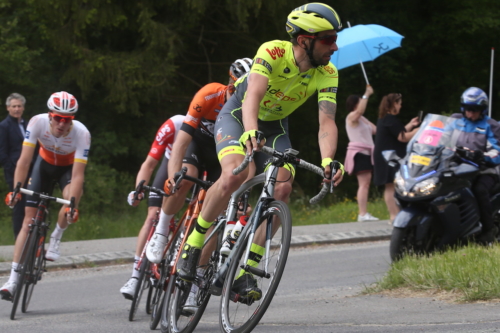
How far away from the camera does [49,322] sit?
23.1 feet

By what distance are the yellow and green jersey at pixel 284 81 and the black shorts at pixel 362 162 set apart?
8.04 meters

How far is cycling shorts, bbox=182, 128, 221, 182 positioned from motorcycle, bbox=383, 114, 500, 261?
2.30 meters

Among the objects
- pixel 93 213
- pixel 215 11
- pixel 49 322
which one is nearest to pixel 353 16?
pixel 215 11

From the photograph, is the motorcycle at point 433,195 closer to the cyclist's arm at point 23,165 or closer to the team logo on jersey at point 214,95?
the team logo on jersey at point 214,95

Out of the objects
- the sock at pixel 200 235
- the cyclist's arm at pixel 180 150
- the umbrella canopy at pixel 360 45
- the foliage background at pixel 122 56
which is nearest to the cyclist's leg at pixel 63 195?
the cyclist's arm at pixel 180 150

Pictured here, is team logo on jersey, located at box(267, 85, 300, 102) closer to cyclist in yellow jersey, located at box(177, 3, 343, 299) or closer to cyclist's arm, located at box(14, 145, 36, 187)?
cyclist in yellow jersey, located at box(177, 3, 343, 299)

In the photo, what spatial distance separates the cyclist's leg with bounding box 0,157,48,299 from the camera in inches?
306

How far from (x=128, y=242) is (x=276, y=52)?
780cm

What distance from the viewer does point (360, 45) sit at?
14406 mm

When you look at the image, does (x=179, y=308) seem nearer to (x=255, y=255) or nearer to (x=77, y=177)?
(x=255, y=255)

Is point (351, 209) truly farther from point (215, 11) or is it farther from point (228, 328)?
point (228, 328)

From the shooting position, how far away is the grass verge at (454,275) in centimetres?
618

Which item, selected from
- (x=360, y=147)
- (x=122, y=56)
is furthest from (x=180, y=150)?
(x=122, y=56)

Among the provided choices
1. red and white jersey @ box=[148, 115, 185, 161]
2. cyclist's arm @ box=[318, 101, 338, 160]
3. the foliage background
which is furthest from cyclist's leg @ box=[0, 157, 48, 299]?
the foliage background
